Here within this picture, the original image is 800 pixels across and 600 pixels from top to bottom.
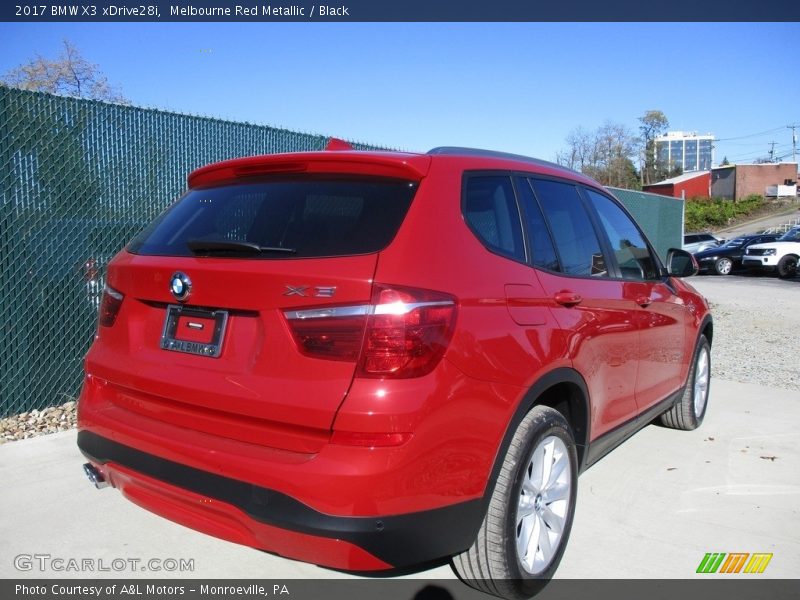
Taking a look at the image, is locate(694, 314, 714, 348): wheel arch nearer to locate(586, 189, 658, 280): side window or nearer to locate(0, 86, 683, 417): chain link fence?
locate(586, 189, 658, 280): side window

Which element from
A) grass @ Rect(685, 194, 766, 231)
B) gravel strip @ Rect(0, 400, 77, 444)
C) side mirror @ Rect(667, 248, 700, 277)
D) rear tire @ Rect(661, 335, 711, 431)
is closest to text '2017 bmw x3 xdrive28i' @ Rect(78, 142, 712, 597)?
side mirror @ Rect(667, 248, 700, 277)

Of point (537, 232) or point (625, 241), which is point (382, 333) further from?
point (625, 241)

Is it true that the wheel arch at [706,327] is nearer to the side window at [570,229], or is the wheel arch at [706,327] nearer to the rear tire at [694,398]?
the rear tire at [694,398]

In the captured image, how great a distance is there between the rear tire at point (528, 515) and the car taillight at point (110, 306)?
175cm

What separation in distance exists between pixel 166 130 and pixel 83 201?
102 centimetres

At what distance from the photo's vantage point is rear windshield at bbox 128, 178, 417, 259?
2504 millimetres

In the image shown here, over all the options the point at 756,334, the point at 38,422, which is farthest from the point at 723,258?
the point at 38,422

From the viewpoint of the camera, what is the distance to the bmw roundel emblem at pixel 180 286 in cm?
262

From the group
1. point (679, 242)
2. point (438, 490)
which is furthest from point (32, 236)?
point (679, 242)

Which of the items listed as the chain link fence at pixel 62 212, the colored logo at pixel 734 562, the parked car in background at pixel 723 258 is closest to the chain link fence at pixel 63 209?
the chain link fence at pixel 62 212

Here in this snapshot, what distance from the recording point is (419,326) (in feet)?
7.64

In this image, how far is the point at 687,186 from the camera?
73438 mm

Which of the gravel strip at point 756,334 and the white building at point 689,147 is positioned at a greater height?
the white building at point 689,147

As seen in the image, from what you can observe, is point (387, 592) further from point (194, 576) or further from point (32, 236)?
point (32, 236)
